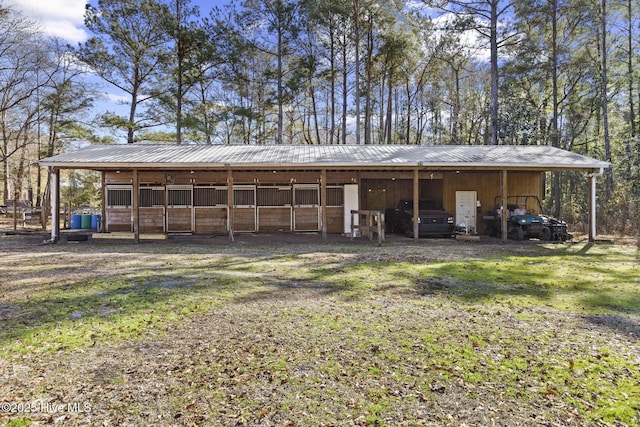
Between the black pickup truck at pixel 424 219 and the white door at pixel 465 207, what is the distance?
141 cm

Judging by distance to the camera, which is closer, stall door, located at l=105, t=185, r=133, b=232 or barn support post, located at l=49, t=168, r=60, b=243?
barn support post, located at l=49, t=168, r=60, b=243

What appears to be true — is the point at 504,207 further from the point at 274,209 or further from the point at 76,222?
the point at 76,222

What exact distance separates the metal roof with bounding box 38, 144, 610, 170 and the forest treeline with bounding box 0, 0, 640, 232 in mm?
4888

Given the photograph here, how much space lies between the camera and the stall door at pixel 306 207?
596 inches

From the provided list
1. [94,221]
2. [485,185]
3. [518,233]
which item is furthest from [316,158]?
[94,221]

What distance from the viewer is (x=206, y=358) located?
3521mm

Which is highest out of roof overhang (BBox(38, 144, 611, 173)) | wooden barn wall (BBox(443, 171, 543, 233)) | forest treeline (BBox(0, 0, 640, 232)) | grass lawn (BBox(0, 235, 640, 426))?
forest treeline (BBox(0, 0, 640, 232))

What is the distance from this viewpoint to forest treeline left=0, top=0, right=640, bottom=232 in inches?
729

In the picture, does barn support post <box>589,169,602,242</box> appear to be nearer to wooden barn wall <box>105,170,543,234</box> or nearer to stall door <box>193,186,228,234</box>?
wooden barn wall <box>105,170,543,234</box>

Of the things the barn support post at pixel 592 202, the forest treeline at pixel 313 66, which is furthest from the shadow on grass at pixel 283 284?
the forest treeline at pixel 313 66

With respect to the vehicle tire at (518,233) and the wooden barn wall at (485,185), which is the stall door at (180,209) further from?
the vehicle tire at (518,233)

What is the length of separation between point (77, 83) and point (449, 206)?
66.8 ft

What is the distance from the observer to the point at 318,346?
12.4 ft

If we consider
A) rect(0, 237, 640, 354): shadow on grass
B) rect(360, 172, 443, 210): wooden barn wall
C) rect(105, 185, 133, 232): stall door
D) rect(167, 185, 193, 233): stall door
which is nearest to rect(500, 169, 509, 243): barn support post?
rect(0, 237, 640, 354): shadow on grass
